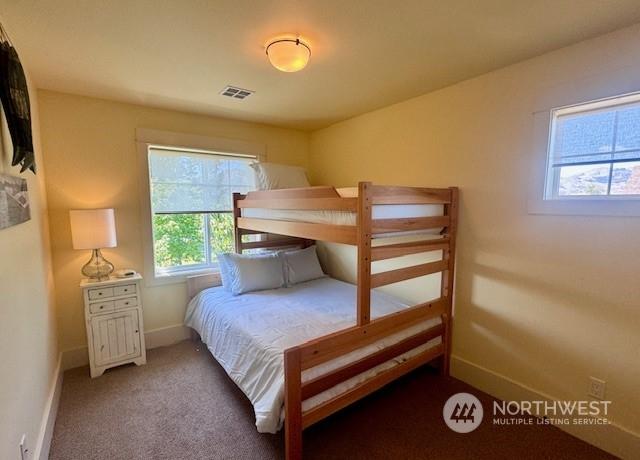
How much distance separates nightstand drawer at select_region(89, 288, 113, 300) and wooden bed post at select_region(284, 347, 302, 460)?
1.82 m

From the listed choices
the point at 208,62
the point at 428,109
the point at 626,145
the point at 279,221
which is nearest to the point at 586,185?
the point at 626,145

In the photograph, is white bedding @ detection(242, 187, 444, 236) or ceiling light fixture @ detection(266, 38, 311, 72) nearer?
ceiling light fixture @ detection(266, 38, 311, 72)

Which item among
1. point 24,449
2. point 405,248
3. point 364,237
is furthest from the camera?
point 405,248

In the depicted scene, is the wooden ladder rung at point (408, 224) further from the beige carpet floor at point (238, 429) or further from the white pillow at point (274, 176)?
the white pillow at point (274, 176)

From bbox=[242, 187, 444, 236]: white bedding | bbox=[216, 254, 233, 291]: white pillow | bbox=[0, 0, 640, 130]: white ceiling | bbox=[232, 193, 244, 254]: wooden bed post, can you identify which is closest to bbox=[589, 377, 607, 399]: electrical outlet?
bbox=[242, 187, 444, 236]: white bedding

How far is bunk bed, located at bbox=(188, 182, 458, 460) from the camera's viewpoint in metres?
1.55

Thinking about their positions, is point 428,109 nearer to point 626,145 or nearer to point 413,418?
point 626,145

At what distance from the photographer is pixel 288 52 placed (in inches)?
63.5

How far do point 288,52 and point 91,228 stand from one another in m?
2.00

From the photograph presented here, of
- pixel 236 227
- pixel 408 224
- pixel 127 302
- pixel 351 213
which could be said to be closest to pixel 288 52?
pixel 351 213

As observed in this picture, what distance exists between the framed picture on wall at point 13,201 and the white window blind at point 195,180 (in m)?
1.26

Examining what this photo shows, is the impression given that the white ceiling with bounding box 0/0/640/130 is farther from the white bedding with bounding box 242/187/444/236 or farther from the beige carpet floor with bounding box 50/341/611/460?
the beige carpet floor with bounding box 50/341/611/460

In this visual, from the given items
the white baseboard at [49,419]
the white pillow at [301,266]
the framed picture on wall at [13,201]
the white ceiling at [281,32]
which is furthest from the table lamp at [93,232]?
the white pillow at [301,266]

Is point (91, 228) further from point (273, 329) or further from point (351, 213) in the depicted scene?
point (351, 213)
